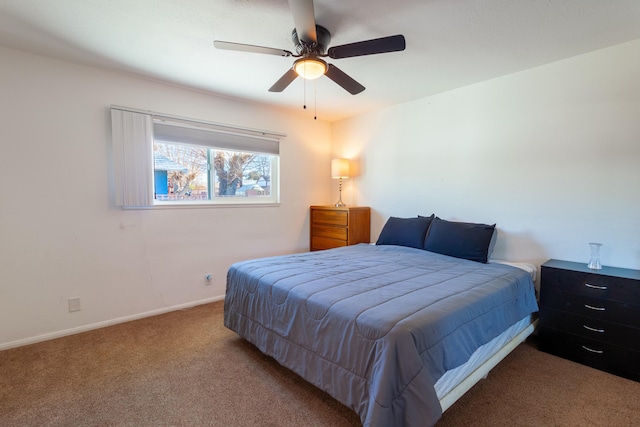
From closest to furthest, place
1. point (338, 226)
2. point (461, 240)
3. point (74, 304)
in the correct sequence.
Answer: point (74, 304) < point (461, 240) < point (338, 226)

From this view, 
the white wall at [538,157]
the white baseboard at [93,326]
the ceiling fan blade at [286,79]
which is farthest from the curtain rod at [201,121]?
the white baseboard at [93,326]

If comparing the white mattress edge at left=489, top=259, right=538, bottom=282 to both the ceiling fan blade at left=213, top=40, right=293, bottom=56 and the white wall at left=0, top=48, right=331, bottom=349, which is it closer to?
the ceiling fan blade at left=213, top=40, right=293, bottom=56

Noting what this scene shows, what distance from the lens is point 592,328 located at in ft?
6.81

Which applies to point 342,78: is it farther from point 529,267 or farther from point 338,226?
point 529,267

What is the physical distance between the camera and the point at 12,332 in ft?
7.70

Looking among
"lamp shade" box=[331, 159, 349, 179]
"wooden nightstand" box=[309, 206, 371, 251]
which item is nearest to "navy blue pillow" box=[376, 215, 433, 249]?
"wooden nightstand" box=[309, 206, 371, 251]

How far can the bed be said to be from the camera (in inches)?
49.8

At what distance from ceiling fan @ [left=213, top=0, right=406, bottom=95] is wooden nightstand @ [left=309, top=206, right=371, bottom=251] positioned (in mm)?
1855

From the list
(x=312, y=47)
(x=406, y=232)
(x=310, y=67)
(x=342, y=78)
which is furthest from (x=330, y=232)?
(x=312, y=47)

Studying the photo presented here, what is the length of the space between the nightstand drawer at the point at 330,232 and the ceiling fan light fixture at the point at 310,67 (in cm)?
212

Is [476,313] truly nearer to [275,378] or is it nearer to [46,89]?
[275,378]

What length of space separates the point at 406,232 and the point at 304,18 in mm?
2292

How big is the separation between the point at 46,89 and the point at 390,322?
3.18m

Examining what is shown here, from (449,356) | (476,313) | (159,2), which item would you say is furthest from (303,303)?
(159,2)
